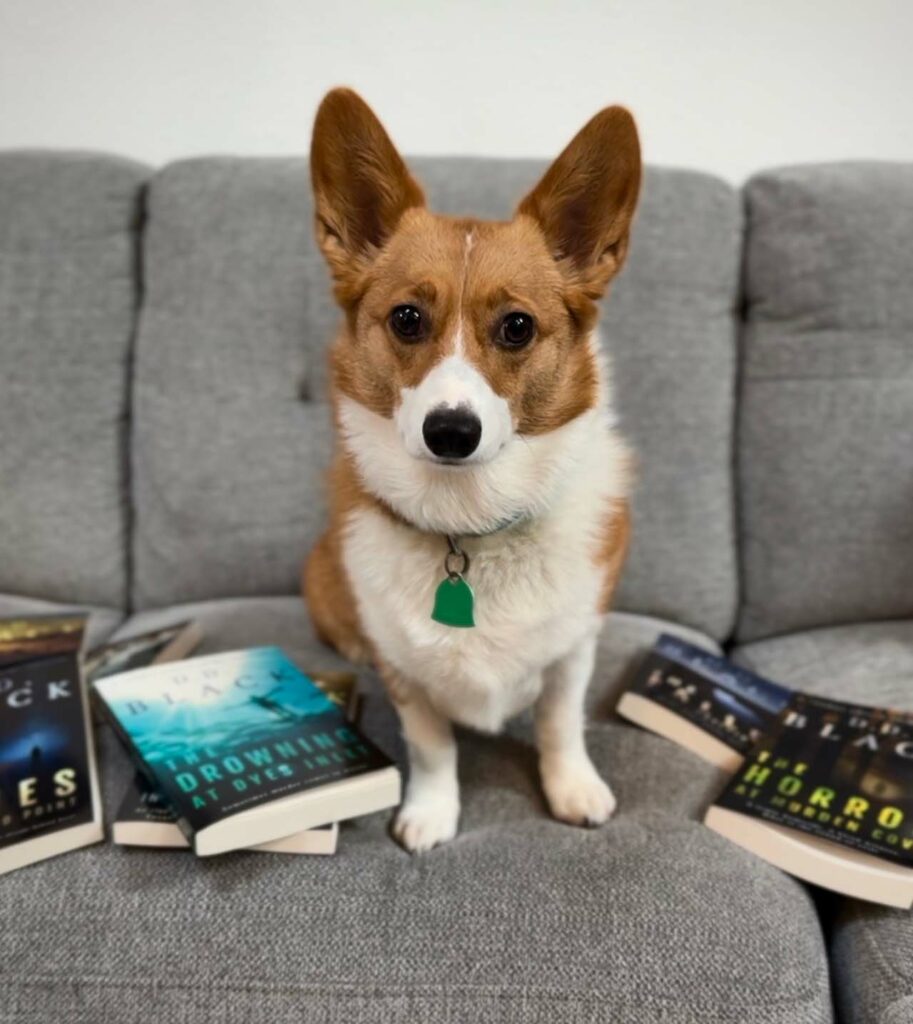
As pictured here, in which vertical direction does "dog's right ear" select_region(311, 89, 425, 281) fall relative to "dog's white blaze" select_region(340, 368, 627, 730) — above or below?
above

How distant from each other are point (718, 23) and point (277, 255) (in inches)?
41.9

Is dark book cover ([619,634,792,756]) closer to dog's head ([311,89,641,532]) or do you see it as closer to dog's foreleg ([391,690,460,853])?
dog's foreleg ([391,690,460,853])

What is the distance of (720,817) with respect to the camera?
3.23 ft

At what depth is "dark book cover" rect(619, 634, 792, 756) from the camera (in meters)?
1.14

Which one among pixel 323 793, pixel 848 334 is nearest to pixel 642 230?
pixel 848 334

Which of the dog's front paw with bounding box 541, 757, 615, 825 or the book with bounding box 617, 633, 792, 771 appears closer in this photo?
the dog's front paw with bounding box 541, 757, 615, 825

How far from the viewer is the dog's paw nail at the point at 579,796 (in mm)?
1010

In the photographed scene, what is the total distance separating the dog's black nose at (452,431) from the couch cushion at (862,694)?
27.5 inches

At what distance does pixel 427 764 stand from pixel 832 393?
1.05 meters

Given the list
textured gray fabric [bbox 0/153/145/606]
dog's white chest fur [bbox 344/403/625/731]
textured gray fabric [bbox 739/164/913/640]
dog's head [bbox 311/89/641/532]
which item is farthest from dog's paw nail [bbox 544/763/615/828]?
textured gray fabric [bbox 0/153/145/606]

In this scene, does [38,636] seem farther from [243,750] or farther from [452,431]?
[452,431]

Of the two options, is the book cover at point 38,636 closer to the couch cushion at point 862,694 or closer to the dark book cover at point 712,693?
the dark book cover at point 712,693

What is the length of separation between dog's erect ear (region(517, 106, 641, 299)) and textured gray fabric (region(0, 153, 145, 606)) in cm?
102

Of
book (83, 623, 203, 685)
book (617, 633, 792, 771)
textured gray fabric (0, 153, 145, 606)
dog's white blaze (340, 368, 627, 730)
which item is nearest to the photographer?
dog's white blaze (340, 368, 627, 730)
